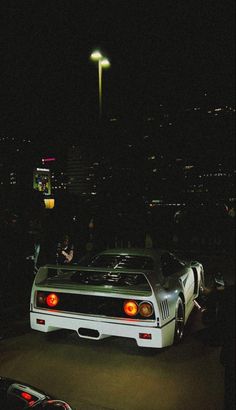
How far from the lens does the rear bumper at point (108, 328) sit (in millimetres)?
4707

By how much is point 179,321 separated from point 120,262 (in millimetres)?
1356

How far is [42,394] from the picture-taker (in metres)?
2.88

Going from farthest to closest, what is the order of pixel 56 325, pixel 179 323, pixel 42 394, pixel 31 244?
pixel 31 244 < pixel 179 323 < pixel 56 325 < pixel 42 394

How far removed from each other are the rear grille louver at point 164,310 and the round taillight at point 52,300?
1.46 meters

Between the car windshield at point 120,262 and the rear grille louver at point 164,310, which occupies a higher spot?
the car windshield at point 120,262

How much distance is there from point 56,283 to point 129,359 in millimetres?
1429

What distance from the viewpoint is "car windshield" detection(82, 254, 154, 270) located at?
20.4ft

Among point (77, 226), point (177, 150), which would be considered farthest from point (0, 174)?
point (177, 150)

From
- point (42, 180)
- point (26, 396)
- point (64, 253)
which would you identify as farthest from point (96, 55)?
point (26, 396)

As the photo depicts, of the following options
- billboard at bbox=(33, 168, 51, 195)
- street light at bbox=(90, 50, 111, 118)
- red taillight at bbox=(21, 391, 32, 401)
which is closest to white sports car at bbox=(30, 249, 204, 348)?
red taillight at bbox=(21, 391, 32, 401)

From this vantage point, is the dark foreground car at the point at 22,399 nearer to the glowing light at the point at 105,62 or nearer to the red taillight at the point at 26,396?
the red taillight at the point at 26,396

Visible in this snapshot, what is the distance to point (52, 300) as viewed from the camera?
5328 mm

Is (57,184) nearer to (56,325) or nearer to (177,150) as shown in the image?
(56,325)

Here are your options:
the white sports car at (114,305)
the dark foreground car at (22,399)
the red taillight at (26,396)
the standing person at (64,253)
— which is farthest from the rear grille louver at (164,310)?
the standing person at (64,253)
